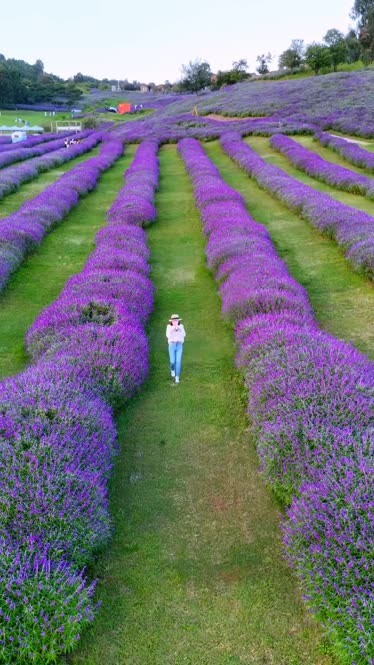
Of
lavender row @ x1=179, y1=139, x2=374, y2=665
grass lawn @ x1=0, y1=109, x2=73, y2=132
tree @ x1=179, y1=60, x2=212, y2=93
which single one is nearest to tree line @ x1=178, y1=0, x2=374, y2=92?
tree @ x1=179, y1=60, x2=212, y2=93

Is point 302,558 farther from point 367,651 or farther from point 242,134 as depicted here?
point 242,134

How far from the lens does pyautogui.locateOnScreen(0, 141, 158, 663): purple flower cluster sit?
3.08 m

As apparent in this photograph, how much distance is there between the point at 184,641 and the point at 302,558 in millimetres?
921

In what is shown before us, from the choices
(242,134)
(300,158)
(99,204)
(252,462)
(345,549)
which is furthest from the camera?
(242,134)

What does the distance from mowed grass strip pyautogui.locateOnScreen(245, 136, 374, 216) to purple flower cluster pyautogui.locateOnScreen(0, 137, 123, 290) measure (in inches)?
307

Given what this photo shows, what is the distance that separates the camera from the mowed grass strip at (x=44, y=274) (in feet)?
25.5

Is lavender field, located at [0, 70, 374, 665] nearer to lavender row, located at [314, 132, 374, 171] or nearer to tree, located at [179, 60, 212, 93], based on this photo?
lavender row, located at [314, 132, 374, 171]

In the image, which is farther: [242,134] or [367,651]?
[242,134]

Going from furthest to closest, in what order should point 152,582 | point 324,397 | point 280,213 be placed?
point 280,213, point 324,397, point 152,582

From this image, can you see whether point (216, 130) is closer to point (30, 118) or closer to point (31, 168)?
point (31, 168)

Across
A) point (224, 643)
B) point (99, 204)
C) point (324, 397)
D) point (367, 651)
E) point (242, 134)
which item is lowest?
point (224, 643)

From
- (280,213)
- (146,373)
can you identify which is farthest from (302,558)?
(280,213)

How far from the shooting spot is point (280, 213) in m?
14.8

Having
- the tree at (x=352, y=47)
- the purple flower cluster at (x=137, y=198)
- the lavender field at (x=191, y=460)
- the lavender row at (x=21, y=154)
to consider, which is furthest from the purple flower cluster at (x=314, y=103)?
Result: the lavender field at (x=191, y=460)
